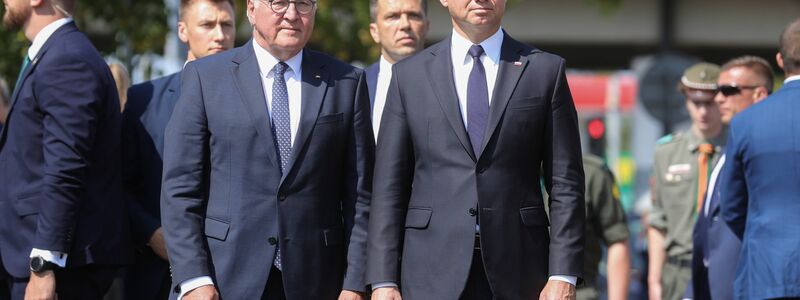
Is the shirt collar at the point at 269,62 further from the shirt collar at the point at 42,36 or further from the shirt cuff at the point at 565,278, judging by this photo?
the shirt cuff at the point at 565,278

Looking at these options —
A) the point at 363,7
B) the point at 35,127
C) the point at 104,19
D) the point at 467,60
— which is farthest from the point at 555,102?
the point at 363,7

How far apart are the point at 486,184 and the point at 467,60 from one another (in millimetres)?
548

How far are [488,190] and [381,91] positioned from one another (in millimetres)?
1660

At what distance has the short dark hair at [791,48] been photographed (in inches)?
251

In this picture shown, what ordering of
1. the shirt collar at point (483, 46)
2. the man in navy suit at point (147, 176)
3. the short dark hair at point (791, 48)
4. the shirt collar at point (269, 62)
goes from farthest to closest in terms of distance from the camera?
the short dark hair at point (791, 48) < the man in navy suit at point (147, 176) < the shirt collar at point (269, 62) < the shirt collar at point (483, 46)

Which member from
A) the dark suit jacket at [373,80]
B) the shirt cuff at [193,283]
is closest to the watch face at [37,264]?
the shirt cuff at [193,283]

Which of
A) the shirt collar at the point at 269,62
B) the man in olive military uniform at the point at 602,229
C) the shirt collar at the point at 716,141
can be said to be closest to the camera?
the shirt collar at the point at 269,62

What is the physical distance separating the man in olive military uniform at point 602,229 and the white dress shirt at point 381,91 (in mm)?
1752

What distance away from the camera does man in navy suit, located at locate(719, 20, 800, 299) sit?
20.1 feet

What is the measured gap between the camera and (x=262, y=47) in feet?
18.2

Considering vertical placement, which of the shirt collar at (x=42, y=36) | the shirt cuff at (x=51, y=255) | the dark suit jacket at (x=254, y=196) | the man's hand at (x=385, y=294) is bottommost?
the man's hand at (x=385, y=294)

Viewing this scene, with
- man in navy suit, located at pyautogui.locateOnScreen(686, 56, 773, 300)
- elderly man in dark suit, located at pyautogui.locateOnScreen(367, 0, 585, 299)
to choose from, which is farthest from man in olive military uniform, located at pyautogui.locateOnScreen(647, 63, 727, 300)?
elderly man in dark suit, located at pyautogui.locateOnScreen(367, 0, 585, 299)

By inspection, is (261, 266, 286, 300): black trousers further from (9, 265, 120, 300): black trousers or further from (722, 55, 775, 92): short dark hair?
(722, 55, 775, 92): short dark hair

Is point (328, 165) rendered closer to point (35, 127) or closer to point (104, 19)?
point (35, 127)
